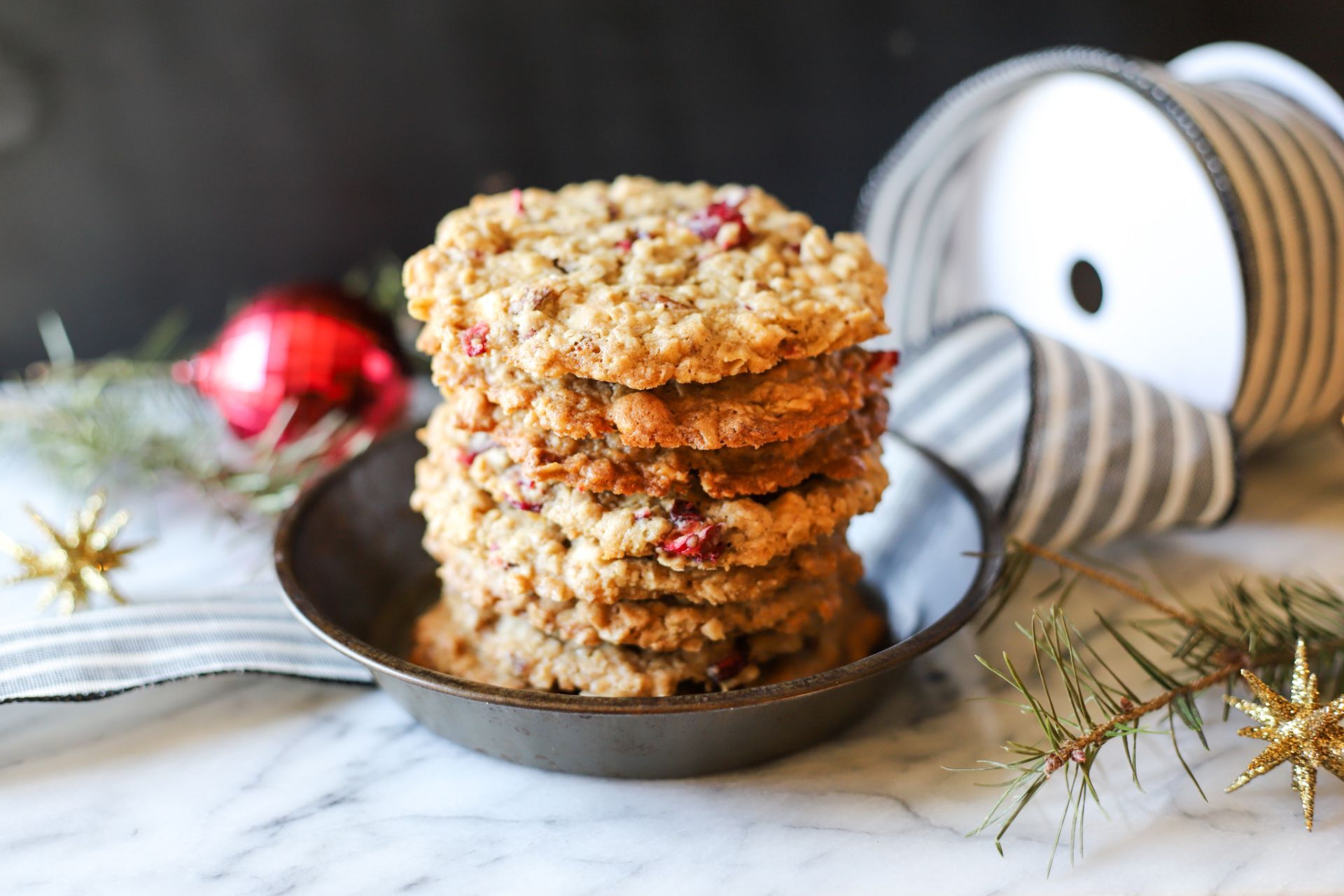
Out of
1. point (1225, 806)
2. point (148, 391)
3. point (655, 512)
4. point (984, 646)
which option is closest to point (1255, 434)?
point (984, 646)

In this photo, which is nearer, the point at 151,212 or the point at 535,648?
the point at 535,648

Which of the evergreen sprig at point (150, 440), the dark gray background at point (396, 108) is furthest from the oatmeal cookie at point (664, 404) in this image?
the dark gray background at point (396, 108)

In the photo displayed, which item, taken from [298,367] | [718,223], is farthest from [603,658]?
[298,367]

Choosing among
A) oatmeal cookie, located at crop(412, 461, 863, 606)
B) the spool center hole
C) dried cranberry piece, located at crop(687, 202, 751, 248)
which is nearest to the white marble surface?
oatmeal cookie, located at crop(412, 461, 863, 606)

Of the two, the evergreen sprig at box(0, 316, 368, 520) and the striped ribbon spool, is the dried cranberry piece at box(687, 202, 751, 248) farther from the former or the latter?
the evergreen sprig at box(0, 316, 368, 520)

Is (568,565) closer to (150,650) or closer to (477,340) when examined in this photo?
(477,340)

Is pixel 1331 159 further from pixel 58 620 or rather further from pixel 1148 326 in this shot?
pixel 58 620
